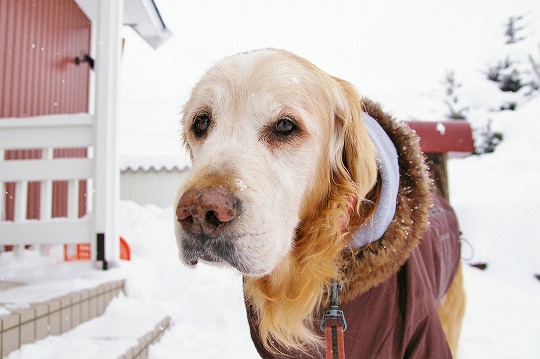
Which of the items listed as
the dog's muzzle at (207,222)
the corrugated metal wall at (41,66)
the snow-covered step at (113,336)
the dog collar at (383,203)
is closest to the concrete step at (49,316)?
the snow-covered step at (113,336)

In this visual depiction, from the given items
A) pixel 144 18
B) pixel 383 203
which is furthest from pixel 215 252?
pixel 144 18

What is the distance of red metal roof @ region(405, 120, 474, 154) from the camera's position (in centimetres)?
374

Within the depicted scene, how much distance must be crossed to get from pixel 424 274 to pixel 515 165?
8.33 meters

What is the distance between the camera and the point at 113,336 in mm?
2430

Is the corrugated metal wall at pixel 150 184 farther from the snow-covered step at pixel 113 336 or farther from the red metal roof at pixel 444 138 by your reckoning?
the red metal roof at pixel 444 138

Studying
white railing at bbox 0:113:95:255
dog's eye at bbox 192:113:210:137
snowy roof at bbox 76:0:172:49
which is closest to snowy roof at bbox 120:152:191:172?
snowy roof at bbox 76:0:172:49

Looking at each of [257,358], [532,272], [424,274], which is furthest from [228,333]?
[532,272]

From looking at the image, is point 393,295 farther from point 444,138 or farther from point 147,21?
point 147,21

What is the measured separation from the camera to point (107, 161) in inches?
134

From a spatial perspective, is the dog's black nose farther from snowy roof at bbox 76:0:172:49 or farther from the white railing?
snowy roof at bbox 76:0:172:49

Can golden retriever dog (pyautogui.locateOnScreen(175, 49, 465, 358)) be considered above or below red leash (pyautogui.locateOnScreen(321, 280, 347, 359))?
above

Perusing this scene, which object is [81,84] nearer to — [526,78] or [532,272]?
[532,272]

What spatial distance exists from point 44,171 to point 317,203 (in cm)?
268

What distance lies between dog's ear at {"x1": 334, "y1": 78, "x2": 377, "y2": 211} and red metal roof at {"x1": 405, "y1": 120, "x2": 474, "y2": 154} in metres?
2.14
